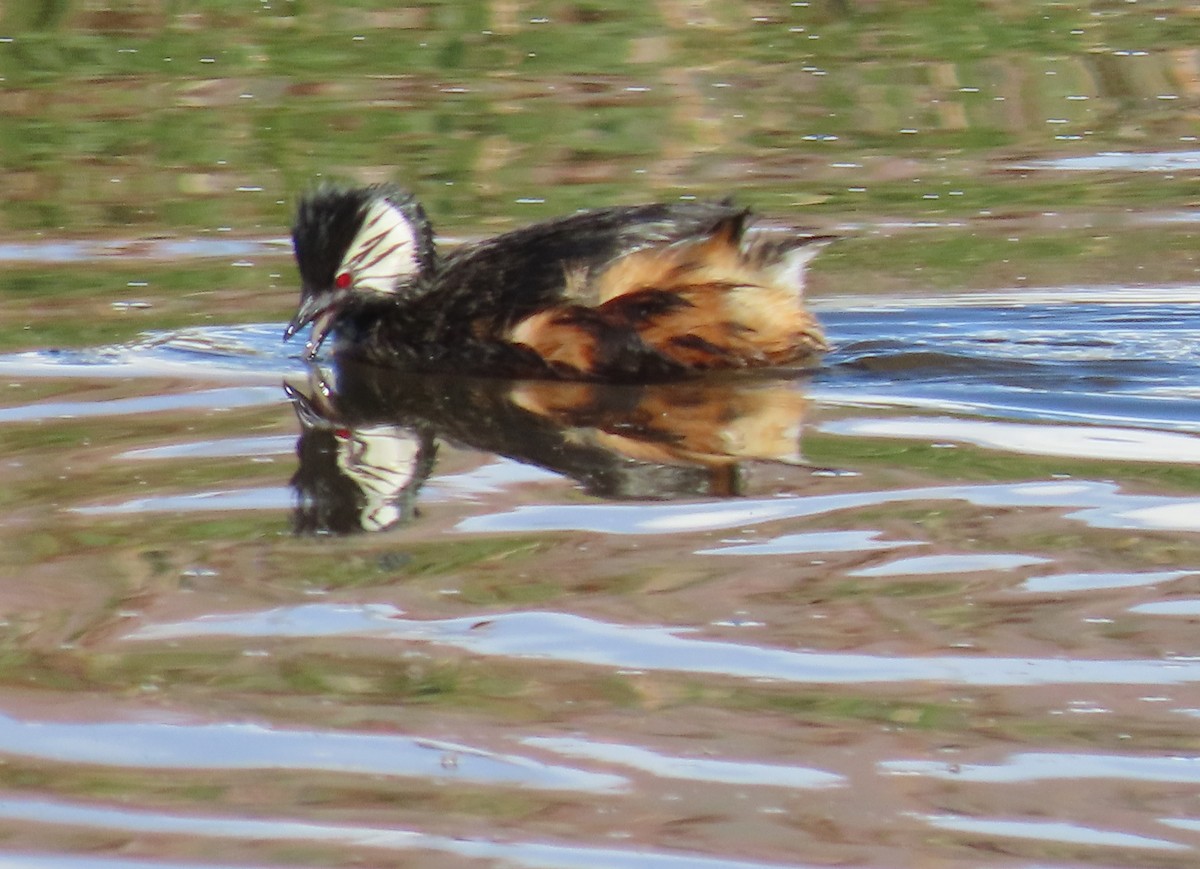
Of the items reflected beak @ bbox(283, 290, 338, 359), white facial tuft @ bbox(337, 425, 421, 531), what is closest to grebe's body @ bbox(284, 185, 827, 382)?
reflected beak @ bbox(283, 290, 338, 359)

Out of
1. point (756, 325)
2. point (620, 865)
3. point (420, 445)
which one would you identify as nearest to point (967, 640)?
point (620, 865)

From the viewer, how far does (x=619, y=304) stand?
743 centimetres

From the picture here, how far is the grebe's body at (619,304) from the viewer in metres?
7.39

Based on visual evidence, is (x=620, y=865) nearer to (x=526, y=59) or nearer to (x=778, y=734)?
(x=778, y=734)

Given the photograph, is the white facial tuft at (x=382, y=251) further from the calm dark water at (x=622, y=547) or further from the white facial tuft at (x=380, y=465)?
the white facial tuft at (x=380, y=465)

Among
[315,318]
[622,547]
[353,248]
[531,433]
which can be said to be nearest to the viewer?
[622,547]

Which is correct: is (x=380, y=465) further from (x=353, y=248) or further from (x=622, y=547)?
(x=353, y=248)

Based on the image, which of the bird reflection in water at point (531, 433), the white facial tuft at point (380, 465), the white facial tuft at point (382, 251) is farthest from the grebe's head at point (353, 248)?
the white facial tuft at point (380, 465)

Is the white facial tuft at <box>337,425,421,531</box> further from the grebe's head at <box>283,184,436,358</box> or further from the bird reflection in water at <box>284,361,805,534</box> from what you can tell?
the grebe's head at <box>283,184,436,358</box>

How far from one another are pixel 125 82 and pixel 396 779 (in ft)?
36.4

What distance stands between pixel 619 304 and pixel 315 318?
1317mm

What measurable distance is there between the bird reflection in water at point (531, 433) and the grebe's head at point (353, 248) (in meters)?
0.36

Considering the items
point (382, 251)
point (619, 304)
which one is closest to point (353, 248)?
point (382, 251)

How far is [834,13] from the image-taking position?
1623cm
